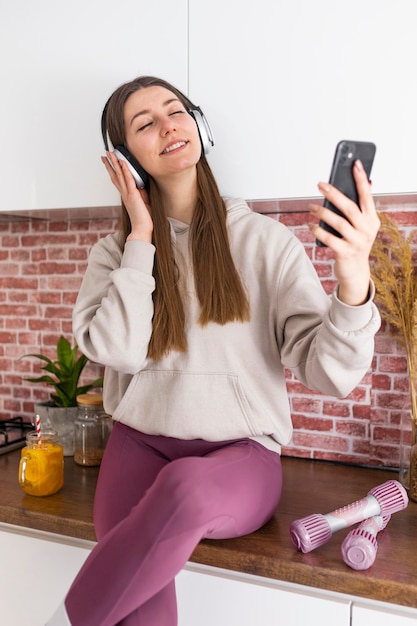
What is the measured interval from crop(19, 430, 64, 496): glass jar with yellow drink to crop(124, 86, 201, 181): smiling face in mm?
773

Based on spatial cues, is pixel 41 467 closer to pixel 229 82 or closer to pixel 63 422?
pixel 63 422

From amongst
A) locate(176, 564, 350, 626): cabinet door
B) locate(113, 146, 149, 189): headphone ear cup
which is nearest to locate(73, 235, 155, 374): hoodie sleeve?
locate(113, 146, 149, 189): headphone ear cup

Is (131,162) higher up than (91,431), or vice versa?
(131,162)

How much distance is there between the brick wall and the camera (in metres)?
1.67

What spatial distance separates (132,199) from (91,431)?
747mm

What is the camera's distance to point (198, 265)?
1.39 metres

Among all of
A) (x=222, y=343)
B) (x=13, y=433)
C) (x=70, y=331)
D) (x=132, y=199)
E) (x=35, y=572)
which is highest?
(x=132, y=199)

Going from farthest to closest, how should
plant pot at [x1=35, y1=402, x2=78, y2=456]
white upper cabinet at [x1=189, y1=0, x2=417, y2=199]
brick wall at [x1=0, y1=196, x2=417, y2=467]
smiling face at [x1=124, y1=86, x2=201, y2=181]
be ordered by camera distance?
plant pot at [x1=35, y1=402, x2=78, y2=456]
brick wall at [x1=0, y1=196, x2=417, y2=467]
smiling face at [x1=124, y1=86, x2=201, y2=181]
white upper cabinet at [x1=189, y1=0, x2=417, y2=199]

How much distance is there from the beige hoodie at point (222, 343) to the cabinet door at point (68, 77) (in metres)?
0.33

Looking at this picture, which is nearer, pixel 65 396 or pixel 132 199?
pixel 132 199

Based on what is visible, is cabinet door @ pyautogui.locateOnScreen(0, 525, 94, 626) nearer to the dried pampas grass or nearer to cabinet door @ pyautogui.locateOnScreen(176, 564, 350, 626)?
cabinet door @ pyautogui.locateOnScreen(176, 564, 350, 626)

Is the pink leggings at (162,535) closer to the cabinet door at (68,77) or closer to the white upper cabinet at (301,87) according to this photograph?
the white upper cabinet at (301,87)

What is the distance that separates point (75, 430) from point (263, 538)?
77 cm

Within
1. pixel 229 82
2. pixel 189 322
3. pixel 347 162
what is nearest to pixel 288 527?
pixel 189 322
